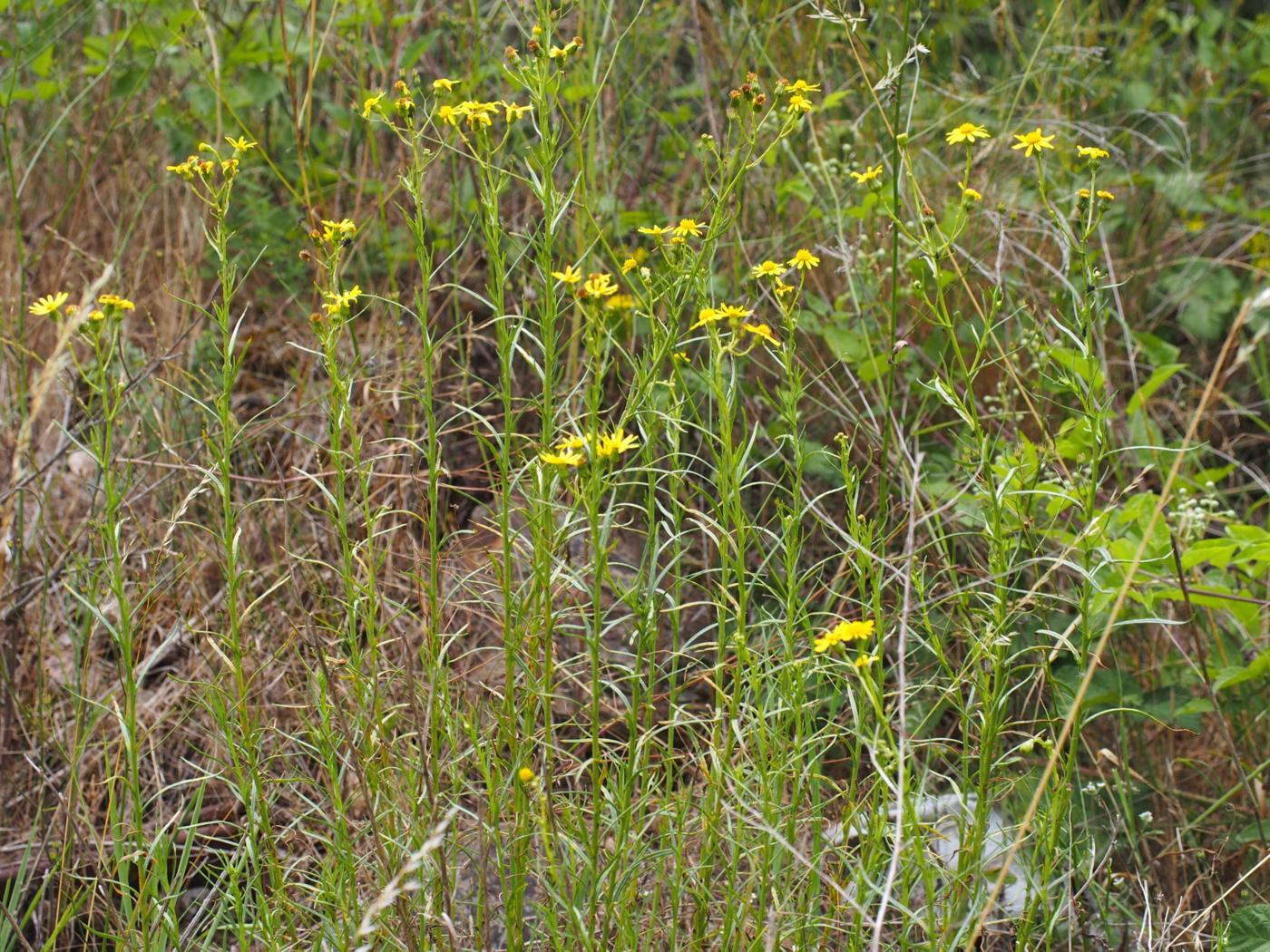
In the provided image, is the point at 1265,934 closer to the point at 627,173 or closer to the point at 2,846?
the point at 2,846

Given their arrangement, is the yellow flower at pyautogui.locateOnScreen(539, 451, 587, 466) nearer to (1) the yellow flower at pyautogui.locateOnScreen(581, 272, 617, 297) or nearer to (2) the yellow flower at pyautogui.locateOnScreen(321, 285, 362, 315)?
(1) the yellow flower at pyautogui.locateOnScreen(581, 272, 617, 297)

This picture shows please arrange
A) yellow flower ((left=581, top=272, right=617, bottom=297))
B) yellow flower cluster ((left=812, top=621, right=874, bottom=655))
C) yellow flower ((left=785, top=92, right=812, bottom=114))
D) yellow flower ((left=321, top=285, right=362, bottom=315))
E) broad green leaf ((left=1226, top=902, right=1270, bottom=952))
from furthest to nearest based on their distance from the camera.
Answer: broad green leaf ((left=1226, top=902, right=1270, bottom=952)) → yellow flower ((left=785, top=92, right=812, bottom=114)) → yellow flower ((left=321, top=285, right=362, bottom=315)) → yellow flower ((left=581, top=272, right=617, bottom=297)) → yellow flower cluster ((left=812, top=621, right=874, bottom=655))

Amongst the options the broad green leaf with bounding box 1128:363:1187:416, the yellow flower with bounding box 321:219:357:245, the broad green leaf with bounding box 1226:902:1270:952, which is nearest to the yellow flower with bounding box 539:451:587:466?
the yellow flower with bounding box 321:219:357:245

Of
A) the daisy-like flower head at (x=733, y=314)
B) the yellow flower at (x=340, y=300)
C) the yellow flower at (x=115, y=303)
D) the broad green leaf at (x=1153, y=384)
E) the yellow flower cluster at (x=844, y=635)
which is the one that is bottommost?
the broad green leaf at (x=1153, y=384)

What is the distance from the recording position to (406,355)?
2779mm

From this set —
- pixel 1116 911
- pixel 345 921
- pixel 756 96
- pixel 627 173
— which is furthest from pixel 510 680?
pixel 627 173

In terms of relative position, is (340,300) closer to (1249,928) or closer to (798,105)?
(798,105)

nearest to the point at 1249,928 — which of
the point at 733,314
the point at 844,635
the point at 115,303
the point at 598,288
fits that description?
the point at 844,635

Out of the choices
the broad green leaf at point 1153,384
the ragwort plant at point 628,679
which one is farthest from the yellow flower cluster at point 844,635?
the broad green leaf at point 1153,384

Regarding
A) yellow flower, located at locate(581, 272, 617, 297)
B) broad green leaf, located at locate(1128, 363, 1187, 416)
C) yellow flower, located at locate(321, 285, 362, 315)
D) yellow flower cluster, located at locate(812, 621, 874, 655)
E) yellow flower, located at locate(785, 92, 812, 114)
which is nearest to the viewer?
yellow flower cluster, located at locate(812, 621, 874, 655)

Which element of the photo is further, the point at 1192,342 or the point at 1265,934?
the point at 1192,342

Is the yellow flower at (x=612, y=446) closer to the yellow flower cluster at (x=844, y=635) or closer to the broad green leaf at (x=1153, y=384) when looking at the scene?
the yellow flower cluster at (x=844, y=635)

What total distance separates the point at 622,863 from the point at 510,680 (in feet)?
0.86

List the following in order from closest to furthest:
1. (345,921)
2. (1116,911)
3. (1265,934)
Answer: (345,921) < (1265,934) < (1116,911)
